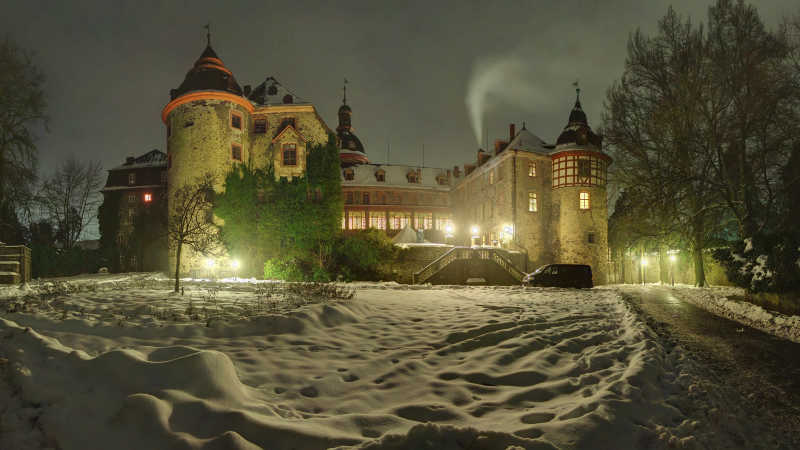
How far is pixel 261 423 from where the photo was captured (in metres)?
2.95

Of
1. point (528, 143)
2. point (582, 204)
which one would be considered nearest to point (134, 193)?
point (528, 143)

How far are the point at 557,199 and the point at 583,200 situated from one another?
226cm

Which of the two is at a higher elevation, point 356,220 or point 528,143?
point 528,143

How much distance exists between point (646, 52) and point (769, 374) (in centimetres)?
2119

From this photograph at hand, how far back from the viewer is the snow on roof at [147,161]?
135ft

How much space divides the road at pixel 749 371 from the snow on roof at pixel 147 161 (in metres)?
47.0

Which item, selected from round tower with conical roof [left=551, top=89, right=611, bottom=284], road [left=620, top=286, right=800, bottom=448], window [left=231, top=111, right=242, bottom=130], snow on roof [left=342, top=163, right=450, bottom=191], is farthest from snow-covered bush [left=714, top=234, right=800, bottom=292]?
snow on roof [left=342, top=163, right=450, bottom=191]

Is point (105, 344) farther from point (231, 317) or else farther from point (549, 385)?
point (549, 385)

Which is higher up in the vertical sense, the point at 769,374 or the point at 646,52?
the point at 646,52

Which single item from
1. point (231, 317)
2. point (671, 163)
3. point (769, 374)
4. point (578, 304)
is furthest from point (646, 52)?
point (231, 317)

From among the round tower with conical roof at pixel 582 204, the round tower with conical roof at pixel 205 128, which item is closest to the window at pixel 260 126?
the round tower with conical roof at pixel 205 128

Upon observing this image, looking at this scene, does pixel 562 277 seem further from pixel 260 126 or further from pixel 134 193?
pixel 134 193

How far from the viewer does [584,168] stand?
34750mm

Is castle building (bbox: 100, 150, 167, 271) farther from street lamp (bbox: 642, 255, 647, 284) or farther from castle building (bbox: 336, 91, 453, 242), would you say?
street lamp (bbox: 642, 255, 647, 284)
